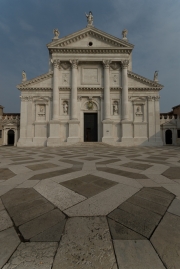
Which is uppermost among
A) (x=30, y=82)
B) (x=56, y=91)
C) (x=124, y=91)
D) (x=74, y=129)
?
(x=30, y=82)

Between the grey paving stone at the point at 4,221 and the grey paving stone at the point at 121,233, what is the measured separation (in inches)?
46.2

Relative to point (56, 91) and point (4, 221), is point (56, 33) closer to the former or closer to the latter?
point (56, 91)

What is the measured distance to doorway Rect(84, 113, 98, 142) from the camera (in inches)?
769

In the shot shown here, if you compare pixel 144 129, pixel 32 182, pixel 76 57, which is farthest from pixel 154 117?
pixel 32 182

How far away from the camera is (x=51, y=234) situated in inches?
50.4

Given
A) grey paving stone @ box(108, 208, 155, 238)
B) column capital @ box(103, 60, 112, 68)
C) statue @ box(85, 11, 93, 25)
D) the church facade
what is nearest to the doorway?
the church facade

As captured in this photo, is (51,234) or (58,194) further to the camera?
(58,194)

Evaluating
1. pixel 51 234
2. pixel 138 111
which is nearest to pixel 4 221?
pixel 51 234

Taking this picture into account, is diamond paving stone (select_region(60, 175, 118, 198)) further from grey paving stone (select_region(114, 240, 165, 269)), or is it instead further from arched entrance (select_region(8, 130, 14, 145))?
arched entrance (select_region(8, 130, 14, 145))

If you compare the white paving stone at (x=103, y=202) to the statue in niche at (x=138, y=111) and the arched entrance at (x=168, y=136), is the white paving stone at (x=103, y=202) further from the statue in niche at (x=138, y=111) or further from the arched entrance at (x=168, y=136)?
the arched entrance at (x=168, y=136)

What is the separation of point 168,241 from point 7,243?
61.3 inches

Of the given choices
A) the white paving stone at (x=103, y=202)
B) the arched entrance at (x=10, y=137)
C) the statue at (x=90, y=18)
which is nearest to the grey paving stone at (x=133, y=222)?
the white paving stone at (x=103, y=202)

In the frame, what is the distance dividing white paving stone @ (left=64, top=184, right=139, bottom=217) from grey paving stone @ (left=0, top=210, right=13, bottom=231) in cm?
67

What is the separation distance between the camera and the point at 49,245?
1.13 meters
